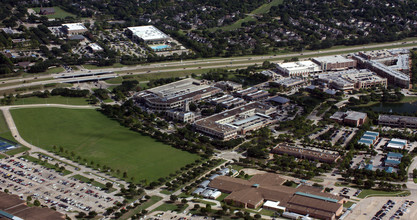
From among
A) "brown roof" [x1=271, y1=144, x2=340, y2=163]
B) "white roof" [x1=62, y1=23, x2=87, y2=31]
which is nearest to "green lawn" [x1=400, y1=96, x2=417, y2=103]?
"brown roof" [x1=271, y1=144, x2=340, y2=163]

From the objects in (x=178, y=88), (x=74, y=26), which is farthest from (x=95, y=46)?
(x=178, y=88)

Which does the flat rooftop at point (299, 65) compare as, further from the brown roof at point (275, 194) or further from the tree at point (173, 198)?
the tree at point (173, 198)

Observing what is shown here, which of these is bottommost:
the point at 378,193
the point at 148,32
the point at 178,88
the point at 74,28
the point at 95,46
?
the point at 378,193

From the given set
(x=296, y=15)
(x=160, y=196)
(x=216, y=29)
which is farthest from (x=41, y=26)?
(x=160, y=196)

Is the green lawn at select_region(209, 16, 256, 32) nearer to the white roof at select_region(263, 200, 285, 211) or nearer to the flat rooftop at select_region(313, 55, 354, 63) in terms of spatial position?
the flat rooftop at select_region(313, 55, 354, 63)

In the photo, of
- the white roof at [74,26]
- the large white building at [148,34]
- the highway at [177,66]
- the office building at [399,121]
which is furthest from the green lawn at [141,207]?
the white roof at [74,26]

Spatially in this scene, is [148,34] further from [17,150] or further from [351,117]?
[17,150]
